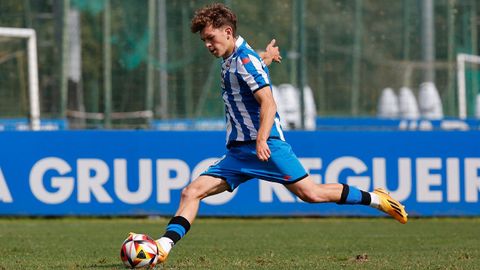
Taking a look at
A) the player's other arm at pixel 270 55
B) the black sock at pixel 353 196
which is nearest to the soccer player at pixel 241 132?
the black sock at pixel 353 196

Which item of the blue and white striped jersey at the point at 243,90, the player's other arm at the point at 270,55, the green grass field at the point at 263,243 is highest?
the player's other arm at the point at 270,55

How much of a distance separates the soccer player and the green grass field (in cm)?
59

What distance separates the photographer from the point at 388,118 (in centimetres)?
2095

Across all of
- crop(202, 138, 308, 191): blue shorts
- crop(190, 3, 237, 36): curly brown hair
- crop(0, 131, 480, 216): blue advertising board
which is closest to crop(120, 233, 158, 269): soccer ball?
crop(202, 138, 308, 191): blue shorts

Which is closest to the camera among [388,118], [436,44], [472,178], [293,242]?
[293,242]

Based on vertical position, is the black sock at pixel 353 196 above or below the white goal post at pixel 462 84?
below

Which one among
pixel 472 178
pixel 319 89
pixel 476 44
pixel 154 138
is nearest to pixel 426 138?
pixel 472 178

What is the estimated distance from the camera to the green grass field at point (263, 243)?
9391 millimetres

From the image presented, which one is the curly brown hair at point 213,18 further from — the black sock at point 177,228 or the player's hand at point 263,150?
the black sock at point 177,228

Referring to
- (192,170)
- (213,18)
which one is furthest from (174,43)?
(213,18)

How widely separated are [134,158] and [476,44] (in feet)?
26.5

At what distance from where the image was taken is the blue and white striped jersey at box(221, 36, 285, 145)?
28.7ft

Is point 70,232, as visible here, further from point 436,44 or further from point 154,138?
point 436,44

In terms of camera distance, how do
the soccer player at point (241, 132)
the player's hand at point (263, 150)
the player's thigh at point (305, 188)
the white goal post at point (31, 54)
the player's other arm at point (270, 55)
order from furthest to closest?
the white goal post at point (31, 54) < the player's other arm at point (270, 55) < the player's thigh at point (305, 188) < the soccer player at point (241, 132) < the player's hand at point (263, 150)
